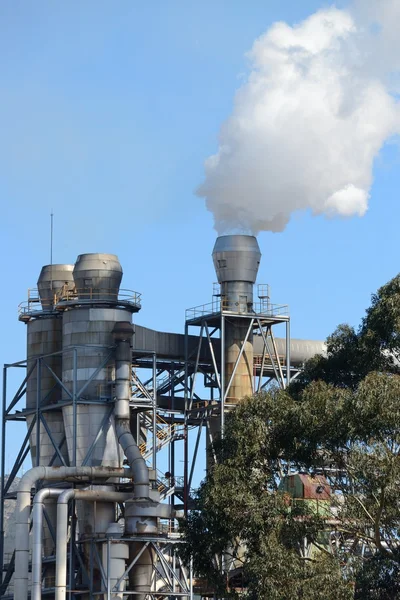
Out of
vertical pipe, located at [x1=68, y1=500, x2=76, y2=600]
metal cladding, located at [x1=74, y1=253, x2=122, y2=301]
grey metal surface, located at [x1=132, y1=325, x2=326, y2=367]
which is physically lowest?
vertical pipe, located at [x1=68, y1=500, x2=76, y2=600]

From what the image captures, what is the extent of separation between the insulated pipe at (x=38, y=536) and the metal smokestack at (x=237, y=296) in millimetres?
12353

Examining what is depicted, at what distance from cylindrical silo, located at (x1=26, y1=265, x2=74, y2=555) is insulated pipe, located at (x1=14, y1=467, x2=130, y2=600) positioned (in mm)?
4118

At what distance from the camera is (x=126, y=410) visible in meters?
78.8

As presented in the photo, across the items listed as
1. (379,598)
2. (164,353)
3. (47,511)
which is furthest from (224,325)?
(379,598)

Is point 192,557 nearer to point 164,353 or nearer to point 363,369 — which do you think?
point 363,369

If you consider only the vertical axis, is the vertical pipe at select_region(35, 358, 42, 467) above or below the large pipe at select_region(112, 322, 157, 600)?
above

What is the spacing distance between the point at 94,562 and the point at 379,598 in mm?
23457

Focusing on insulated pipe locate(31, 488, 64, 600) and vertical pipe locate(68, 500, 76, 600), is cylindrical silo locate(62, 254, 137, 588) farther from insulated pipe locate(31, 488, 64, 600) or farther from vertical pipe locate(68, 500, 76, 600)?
insulated pipe locate(31, 488, 64, 600)

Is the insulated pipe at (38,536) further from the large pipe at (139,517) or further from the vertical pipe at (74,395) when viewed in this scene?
the large pipe at (139,517)

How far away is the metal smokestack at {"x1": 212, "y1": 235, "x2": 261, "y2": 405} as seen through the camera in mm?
82188

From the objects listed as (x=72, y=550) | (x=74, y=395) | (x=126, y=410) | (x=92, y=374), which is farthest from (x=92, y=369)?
(x=72, y=550)

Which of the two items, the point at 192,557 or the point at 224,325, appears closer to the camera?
the point at 192,557

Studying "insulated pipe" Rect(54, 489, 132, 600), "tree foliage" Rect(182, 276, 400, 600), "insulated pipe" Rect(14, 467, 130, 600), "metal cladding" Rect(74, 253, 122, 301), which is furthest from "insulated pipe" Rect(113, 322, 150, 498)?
"tree foliage" Rect(182, 276, 400, 600)

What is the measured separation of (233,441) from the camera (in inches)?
2501
